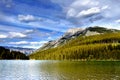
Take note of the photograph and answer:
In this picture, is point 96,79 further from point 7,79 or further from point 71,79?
point 7,79

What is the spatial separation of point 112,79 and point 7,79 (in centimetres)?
2741

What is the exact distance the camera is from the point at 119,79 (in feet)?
205

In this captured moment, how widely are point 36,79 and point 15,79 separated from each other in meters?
5.56

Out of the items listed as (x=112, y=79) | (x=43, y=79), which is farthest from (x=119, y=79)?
(x=43, y=79)

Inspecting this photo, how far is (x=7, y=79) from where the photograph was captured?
64062 mm

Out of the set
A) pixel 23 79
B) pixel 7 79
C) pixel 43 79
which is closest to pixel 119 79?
pixel 43 79

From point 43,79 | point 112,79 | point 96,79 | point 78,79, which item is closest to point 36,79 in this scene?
point 43,79

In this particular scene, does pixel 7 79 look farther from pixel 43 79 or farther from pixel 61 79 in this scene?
pixel 61 79

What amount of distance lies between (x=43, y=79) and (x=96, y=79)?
1383cm

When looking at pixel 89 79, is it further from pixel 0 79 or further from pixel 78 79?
pixel 0 79

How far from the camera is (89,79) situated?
63.3 metres

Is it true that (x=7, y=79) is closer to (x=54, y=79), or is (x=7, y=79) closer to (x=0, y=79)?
(x=0, y=79)

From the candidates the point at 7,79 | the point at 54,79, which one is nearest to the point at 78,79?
the point at 54,79

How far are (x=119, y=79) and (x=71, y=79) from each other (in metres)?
12.3
